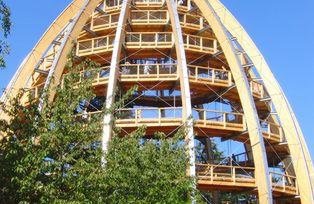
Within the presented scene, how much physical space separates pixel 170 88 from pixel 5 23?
19.4m

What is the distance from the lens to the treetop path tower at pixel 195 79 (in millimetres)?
28062

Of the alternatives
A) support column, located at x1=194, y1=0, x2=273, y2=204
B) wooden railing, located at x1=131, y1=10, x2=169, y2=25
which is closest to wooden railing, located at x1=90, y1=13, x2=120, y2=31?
wooden railing, located at x1=131, y1=10, x2=169, y2=25

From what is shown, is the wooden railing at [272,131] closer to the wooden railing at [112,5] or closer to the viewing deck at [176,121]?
the viewing deck at [176,121]

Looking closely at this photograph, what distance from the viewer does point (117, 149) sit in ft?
47.0

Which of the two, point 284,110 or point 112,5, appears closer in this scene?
point 284,110

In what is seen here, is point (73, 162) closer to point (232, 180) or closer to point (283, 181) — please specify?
point (232, 180)

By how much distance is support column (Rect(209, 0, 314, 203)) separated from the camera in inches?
1148

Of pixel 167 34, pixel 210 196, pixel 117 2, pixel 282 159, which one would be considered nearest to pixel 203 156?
pixel 210 196

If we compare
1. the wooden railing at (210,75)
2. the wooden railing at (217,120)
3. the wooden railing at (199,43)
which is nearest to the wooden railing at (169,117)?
the wooden railing at (217,120)

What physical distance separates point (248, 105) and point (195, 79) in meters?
2.95

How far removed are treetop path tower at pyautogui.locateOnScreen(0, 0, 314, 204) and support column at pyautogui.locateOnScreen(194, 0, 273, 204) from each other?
0.15 feet

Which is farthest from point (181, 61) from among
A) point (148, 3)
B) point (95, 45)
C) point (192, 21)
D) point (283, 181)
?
point (283, 181)

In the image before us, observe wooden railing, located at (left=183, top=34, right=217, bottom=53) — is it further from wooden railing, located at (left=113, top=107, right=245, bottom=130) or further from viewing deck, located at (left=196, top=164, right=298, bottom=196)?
viewing deck, located at (left=196, top=164, right=298, bottom=196)

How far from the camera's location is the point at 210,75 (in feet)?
100
